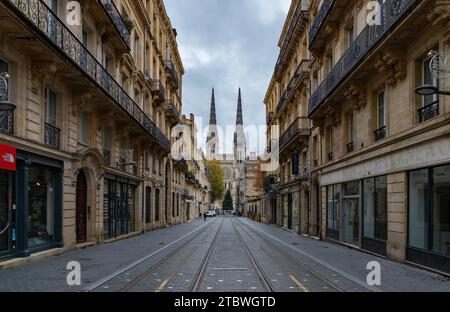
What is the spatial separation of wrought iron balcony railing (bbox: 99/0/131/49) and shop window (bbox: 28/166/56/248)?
7382mm

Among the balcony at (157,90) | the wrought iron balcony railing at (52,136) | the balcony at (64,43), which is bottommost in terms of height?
the wrought iron balcony railing at (52,136)

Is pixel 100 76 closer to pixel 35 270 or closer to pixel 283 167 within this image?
pixel 35 270

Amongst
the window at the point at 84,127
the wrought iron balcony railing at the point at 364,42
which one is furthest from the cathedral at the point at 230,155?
the window at the point at 84,127

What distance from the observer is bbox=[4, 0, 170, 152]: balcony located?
12070mm

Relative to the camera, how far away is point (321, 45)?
80.9 feet

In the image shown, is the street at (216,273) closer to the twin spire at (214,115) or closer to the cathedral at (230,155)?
the cathedral at (230,155)

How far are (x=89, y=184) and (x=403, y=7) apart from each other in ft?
43.2

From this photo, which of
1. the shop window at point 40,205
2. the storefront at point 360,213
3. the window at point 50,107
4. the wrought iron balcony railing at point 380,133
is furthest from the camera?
the wrought iron balcony railing at point 380,133

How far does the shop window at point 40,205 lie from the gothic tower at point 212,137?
12631 cm

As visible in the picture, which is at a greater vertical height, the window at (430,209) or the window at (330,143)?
the window at (330,143)

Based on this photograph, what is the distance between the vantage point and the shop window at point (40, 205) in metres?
14.1

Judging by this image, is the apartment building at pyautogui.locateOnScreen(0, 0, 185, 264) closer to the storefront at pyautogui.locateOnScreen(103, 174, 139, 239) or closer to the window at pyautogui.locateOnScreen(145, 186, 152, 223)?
the storefront at pyautogui.locateOnScreen(103, 174, 139, 239)

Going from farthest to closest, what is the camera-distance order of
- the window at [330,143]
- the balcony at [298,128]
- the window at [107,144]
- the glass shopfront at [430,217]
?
the balcony at [298,128] < the window at [330,143] < the window at [107,144] < the glass shopfront at [430,217]
